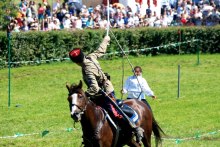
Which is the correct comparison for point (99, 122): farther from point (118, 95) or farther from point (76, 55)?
point (118, 95)

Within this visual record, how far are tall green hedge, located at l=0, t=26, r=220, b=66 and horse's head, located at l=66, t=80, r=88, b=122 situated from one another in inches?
734

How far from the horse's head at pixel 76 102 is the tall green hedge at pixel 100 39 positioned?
1864 cm

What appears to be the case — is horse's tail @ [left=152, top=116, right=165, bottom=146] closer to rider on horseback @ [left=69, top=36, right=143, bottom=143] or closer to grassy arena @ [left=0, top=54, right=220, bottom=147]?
grassy arena @ [left=0, top=54, right=220, bottom=147]

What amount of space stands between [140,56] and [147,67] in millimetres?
3278

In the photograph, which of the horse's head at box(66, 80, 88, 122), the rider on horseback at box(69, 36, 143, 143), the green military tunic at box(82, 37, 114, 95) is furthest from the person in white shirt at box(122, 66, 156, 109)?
the horse's head at box(66, 80, 88, 122)

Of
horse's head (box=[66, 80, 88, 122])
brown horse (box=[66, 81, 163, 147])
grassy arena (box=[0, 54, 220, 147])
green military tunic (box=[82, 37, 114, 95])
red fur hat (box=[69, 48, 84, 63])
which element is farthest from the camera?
grassy arena (box=[0, 54, 220, 147])

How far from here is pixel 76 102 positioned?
41.1 ft

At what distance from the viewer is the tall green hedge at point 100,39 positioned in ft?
105

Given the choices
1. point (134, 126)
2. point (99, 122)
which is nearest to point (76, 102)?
point (99, 122)

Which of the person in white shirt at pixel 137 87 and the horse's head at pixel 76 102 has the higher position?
the horse's head at pixel 76 102

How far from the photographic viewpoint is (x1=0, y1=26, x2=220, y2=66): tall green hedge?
105 feet

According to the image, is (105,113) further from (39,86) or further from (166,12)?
(166,12)

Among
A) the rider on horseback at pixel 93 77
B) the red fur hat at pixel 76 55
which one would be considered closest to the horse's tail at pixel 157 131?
the rider on horseback at pixel 93 77

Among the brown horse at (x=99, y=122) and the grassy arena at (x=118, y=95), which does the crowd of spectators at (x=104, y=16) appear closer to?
the grassy arena at (x=118, y=95)
